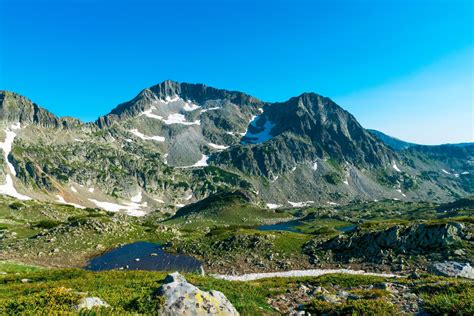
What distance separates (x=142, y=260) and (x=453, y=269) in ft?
153

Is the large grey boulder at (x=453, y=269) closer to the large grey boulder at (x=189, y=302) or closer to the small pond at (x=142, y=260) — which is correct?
the large grey boulder at (x=189, y=302)

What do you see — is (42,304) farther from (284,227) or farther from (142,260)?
(284,227)

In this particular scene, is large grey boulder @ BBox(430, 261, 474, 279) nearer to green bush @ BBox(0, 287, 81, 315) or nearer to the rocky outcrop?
the rocky outcrop

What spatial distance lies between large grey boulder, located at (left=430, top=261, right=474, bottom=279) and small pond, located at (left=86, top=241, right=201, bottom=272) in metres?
32.6

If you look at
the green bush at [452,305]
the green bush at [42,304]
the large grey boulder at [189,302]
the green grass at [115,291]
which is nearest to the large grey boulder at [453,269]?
the green grass at [115,291]

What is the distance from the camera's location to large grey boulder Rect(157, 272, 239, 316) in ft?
48.6

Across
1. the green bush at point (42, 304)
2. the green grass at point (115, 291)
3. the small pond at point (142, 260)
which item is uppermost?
the green bush at point (42, 304)

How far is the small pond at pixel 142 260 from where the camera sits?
49659mm

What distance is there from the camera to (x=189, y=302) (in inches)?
594

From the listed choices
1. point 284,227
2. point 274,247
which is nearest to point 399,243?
point 274,247

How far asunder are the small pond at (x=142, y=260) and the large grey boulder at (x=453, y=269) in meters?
A: 32.6

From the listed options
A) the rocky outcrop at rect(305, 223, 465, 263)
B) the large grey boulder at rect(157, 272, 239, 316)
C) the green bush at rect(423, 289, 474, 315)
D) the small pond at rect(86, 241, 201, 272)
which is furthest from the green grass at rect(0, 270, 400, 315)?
the small pond at rect(86, 241, 201, 272)

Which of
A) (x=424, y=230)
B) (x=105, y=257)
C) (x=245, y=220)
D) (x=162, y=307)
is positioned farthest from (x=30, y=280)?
(x=245, y=220)

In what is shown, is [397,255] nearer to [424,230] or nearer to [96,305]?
[424,230]
